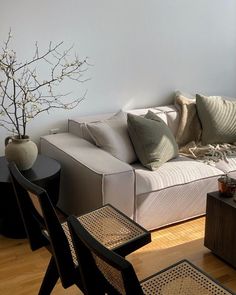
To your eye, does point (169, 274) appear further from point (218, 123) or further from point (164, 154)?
point (218, 123)

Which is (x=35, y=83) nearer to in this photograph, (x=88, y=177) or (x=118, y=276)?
(x=88, y=177)

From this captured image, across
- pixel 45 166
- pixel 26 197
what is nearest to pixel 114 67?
pixel 45 166

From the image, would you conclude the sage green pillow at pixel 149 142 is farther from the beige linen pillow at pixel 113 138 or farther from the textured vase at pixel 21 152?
the textured vase at pixel 21 152

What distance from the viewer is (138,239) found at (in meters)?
1.78

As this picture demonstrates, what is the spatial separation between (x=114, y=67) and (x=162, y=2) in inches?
29.0

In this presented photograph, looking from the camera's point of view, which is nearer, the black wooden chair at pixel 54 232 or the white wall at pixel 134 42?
the black wooden chair at pixel 54 232

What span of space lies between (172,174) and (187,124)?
827 mm

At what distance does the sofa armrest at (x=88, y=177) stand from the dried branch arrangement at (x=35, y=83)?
29 cm

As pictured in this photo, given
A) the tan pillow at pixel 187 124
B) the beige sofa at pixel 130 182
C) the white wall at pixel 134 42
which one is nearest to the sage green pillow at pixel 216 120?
the tan pillow at pixel 187 124

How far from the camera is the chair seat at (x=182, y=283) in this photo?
5.11 ft

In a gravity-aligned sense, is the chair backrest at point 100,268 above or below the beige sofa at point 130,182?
above

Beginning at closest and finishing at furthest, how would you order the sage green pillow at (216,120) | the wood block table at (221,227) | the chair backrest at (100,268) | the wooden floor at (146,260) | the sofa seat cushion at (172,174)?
the chair backrest at (100,268) → the wooden floor at (146,260) → the wood block table at (221,227) → the sofa seat cushion at (172,174) → the sage green pillow at (216,120)

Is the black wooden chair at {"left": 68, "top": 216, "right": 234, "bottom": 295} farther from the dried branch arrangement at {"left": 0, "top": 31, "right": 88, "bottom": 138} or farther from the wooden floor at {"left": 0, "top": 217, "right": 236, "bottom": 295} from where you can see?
the dried branch arrangement at {"left": 0, "top": 31, "right": 88, "bottom": 138}

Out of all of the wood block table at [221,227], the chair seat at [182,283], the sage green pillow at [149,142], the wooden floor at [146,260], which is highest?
the sage green pillow at [149,142]
